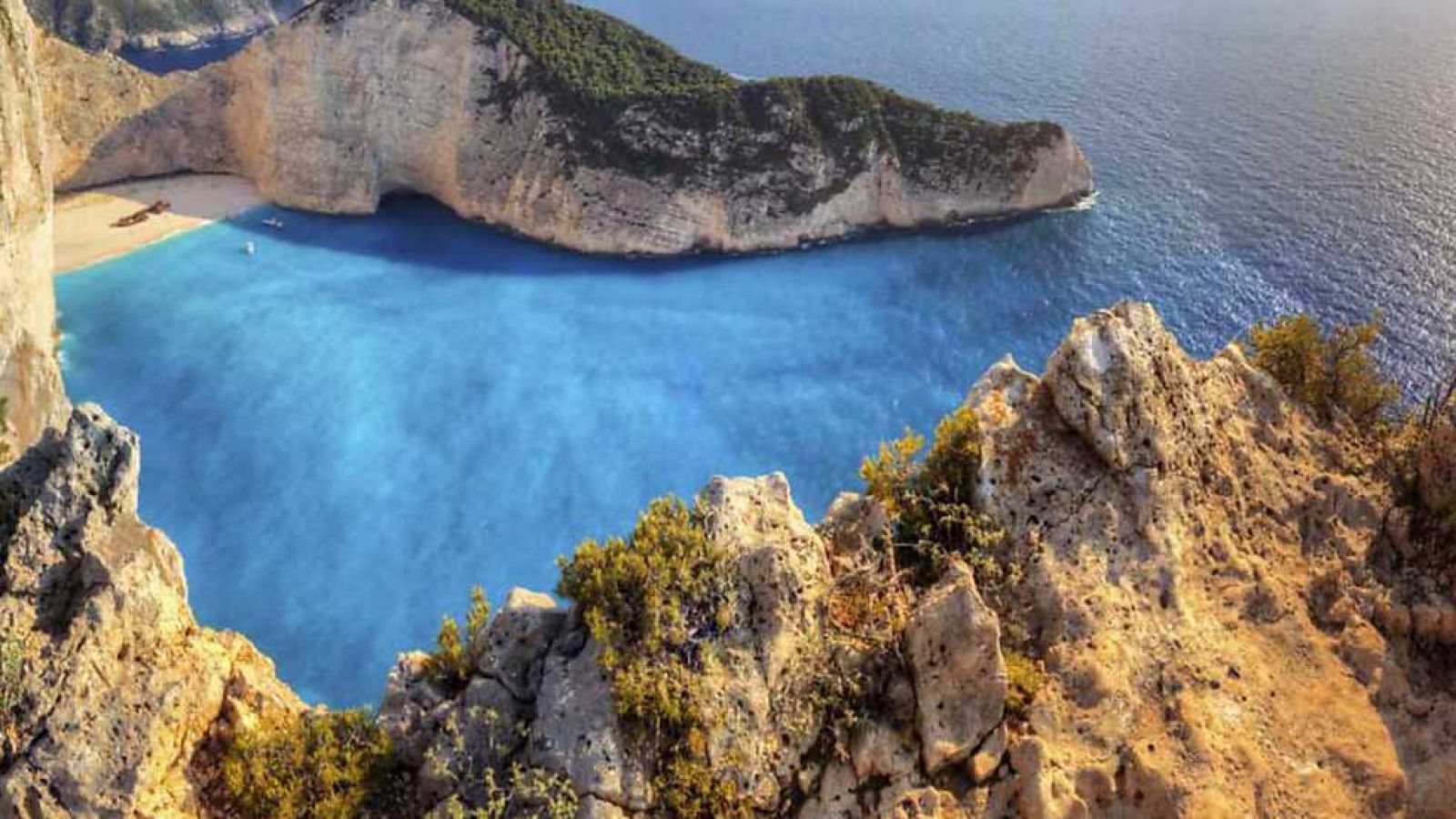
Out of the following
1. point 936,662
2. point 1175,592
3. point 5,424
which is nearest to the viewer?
point 936,662

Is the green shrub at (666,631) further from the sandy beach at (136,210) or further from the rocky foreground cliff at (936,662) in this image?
the sandy beach at (136,210)

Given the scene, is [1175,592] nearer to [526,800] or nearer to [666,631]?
[666,631]

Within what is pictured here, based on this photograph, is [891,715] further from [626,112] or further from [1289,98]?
[1289,98]

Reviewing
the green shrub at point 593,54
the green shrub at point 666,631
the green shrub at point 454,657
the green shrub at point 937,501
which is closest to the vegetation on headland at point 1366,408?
the green shrub at point 937,501

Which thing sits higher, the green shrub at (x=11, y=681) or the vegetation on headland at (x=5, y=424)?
the green shrub at (x=11, y=681)

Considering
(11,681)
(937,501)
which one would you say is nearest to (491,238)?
(937,501)

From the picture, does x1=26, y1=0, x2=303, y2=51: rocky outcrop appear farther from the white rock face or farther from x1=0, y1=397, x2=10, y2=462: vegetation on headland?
the white rock face
